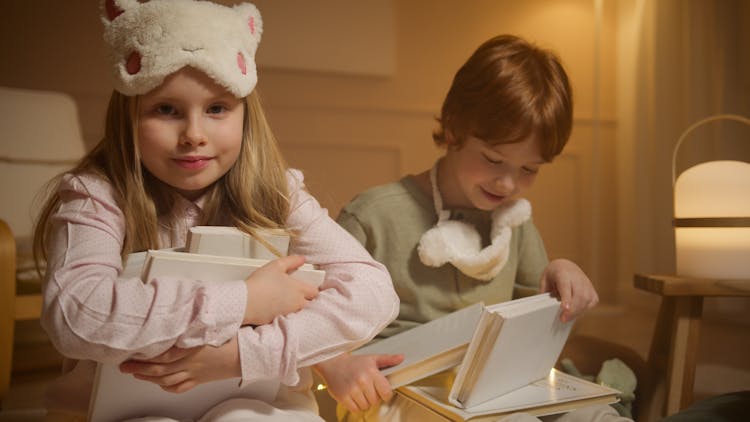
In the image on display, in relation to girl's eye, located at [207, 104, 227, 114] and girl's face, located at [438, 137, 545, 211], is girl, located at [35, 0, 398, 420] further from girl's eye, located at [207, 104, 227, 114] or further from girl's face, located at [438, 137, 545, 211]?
girl's face, located at [438, 137, 545, 211]

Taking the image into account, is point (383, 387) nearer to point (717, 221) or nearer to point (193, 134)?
point (193, 134)

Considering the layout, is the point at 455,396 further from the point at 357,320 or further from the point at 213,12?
the point at 213,12

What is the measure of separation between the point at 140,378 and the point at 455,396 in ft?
1.39

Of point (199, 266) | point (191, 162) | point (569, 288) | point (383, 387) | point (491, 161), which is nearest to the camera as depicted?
point (199, 266)

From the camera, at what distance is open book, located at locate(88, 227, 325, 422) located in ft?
2.40

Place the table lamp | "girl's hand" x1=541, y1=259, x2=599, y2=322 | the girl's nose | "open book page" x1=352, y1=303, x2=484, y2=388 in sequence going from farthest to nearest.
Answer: the table lamp → "girl's hand" x1=541, y1=259, x2=599, y2=322 → "open book page" x1=352, y1=303, x2=484, y2=388 → the girl's nose

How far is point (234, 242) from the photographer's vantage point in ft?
2.71

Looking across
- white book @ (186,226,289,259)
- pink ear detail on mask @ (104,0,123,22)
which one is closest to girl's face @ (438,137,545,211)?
white book @ (186,226,289,259)

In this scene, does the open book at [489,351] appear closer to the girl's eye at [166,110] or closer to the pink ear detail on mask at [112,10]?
the girl's eye at [166,110]

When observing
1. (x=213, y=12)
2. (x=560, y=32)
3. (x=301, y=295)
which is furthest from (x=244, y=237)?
(x=560, y=32)

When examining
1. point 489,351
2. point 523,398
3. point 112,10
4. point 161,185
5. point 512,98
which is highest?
point 112,10

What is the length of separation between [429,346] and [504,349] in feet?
0.53

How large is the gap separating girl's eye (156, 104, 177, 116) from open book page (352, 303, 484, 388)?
0.48 m

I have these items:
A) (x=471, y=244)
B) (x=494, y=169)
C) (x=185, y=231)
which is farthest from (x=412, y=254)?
(x=185, y=231)
